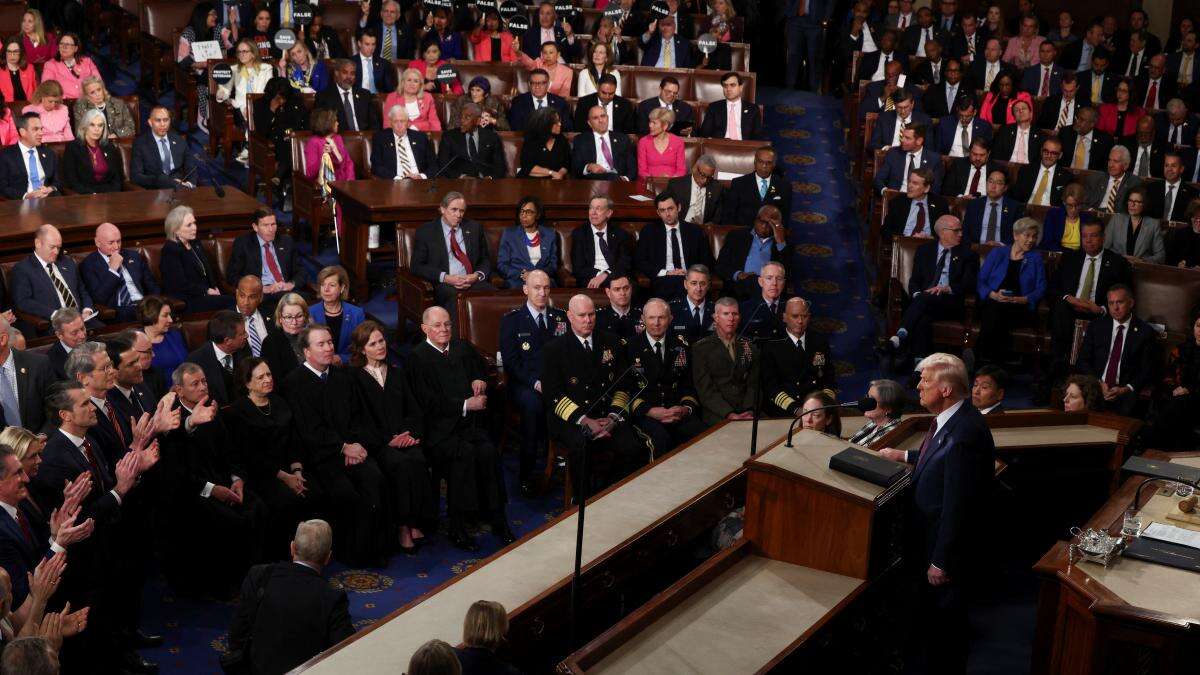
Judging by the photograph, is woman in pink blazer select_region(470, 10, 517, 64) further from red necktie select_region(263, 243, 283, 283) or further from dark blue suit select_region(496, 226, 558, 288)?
red necktie select_region(263, 243, 283, 283)

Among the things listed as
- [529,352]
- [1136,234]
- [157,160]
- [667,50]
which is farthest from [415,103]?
[1136,234]

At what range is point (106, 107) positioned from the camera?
962 centimetres

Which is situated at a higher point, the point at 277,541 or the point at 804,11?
the point at 804,11

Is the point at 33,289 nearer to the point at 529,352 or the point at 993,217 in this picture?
the point at 529,352

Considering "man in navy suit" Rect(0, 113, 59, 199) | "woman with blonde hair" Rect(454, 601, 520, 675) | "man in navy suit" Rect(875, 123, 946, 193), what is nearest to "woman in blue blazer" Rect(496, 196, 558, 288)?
"man in navy suit" Rect(875, 123, 946, 193)

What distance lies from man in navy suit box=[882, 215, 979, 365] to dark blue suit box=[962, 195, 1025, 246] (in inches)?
24.7

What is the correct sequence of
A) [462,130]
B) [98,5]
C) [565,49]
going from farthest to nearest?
[98,5] < [565,49] < [462,130]

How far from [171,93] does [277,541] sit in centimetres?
730

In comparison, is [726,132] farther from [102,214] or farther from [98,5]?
[98,5]

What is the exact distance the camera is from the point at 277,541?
235 inches

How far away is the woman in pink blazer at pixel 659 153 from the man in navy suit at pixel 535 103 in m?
0.76

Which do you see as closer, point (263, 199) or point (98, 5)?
point (263, 199)

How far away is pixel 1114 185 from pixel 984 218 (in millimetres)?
1222

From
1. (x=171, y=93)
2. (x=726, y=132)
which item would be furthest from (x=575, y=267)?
(x=171, y=93)
